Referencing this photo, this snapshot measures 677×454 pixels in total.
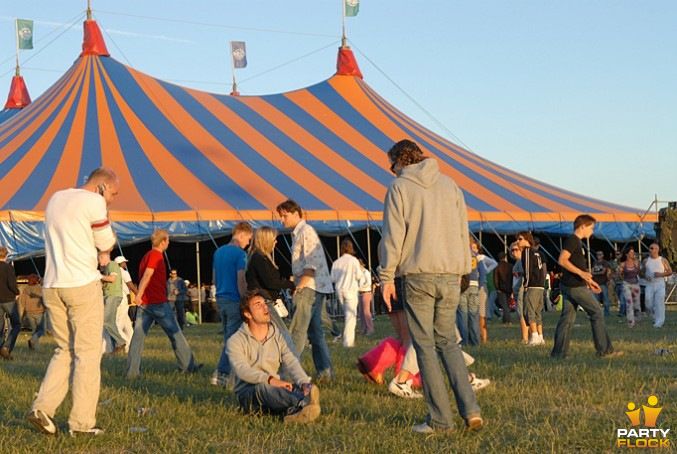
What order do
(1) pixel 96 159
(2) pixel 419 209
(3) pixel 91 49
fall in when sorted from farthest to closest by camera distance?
(3) pixel 91 49 < (1) pixel 96 159 < (2) pixel 419 209

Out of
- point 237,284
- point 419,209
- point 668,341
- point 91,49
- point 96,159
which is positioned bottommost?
point 668,341

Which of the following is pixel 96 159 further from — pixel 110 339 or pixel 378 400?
pixel 378 400

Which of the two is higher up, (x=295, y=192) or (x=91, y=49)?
(x=91, y=49)

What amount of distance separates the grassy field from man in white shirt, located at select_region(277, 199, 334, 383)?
25 cm

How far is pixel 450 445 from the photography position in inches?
180

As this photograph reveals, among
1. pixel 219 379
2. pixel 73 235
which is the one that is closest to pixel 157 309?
pixel 219 379

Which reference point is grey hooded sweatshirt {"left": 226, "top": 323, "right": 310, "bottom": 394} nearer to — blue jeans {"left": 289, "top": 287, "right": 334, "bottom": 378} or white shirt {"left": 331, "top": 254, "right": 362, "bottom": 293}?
blue jeans {"left": 289, "top": 287, "right": 334, "bottom": 378}

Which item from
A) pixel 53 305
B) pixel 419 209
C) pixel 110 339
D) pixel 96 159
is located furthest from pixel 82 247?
pixel 96 159

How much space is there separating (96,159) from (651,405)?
13984 millimetres

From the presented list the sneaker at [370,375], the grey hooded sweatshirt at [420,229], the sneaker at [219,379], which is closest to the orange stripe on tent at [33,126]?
the sneaker at [219,379]

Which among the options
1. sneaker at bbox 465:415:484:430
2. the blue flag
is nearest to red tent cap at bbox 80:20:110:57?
the blue flag

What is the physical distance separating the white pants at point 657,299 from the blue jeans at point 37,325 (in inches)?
313

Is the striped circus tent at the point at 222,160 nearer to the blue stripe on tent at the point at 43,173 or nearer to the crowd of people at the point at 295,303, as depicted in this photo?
the blue stripe on tent at the point at 43,173

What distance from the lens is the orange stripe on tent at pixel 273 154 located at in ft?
60.5
